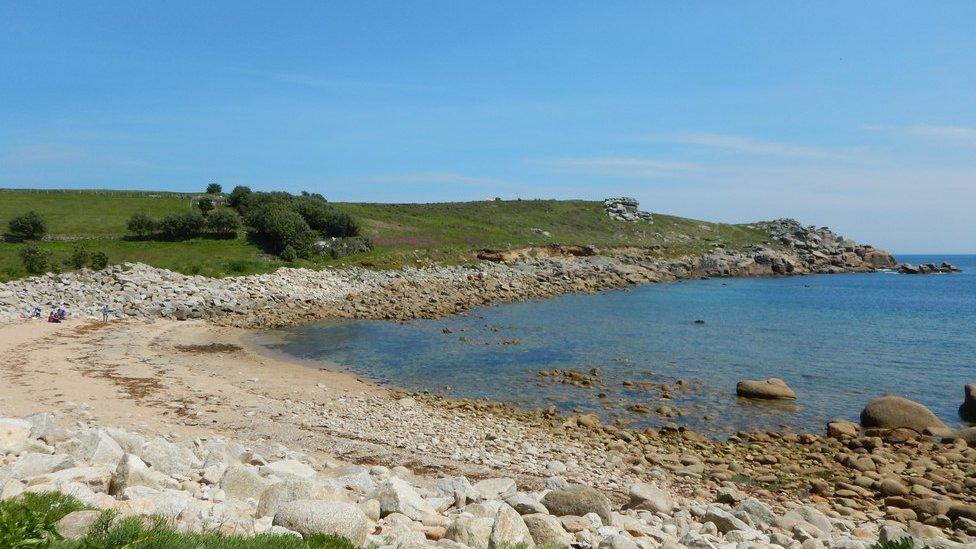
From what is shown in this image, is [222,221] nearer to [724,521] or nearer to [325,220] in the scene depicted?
[325,220]

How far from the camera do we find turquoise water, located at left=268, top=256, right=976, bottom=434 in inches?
766


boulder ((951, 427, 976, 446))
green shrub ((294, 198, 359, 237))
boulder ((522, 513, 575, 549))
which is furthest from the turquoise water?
green shrub ((294, 198, 359, 237))

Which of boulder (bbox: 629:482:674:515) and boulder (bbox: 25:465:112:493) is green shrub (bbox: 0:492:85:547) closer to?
boulder (bbox: 25:465:112:493)

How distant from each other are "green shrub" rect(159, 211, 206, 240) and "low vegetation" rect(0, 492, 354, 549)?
5282 centimetres

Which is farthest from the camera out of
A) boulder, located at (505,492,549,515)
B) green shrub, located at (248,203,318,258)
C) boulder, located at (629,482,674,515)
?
green shrub, located at (248,203,318,258)

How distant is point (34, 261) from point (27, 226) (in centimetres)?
1505

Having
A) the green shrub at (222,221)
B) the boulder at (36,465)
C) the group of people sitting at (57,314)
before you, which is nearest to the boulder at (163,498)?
the boulder at (36,465)

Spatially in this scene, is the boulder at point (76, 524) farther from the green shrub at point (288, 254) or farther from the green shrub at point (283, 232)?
the green shrub at point (283, 232)

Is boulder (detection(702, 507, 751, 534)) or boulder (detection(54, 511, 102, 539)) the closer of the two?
boulder (detection(54, 511, 102, 539))

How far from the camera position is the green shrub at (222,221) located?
55.5m

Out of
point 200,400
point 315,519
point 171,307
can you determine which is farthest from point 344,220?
point 315,519

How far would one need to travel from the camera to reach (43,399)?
14.2 meters

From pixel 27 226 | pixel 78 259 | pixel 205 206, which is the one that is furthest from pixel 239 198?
pixel 78 259

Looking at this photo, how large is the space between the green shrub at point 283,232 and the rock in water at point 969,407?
45973mm
